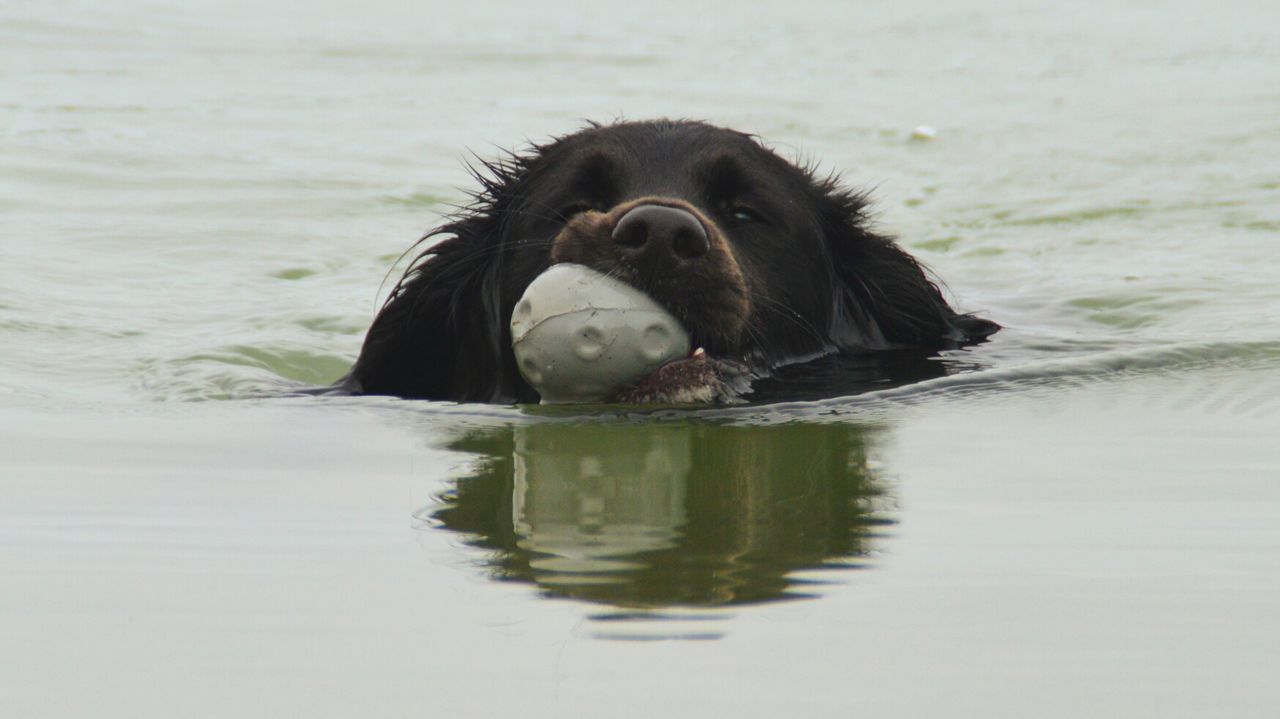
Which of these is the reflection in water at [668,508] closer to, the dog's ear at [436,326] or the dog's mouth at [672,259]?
the dog's mouth at [672,259]

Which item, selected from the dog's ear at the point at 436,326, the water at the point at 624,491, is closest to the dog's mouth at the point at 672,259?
the water at the point at 624,491

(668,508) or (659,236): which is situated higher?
(659,236)

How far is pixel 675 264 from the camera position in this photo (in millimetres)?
4203

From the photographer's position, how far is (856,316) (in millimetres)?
5566

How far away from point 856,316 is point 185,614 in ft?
11.0

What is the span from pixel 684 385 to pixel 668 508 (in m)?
1.05

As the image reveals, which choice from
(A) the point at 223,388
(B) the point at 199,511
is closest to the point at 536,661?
(B) the point at 199,511

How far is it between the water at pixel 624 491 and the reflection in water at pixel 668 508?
1 cm

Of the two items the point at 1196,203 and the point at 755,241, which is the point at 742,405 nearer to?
the point at 755,241

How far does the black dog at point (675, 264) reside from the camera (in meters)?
4.27

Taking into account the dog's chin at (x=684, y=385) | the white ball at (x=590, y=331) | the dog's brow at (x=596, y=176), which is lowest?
the dog's chin at (x=684, y=385)

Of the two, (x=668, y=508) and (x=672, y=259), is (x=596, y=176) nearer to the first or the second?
(x=672, y=259)

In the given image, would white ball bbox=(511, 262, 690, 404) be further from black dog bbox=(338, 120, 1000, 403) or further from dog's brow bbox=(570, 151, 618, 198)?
dog's brow bbox=(570, 151, 618, 198)

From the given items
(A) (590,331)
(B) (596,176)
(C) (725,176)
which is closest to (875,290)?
(C) (725,176)
